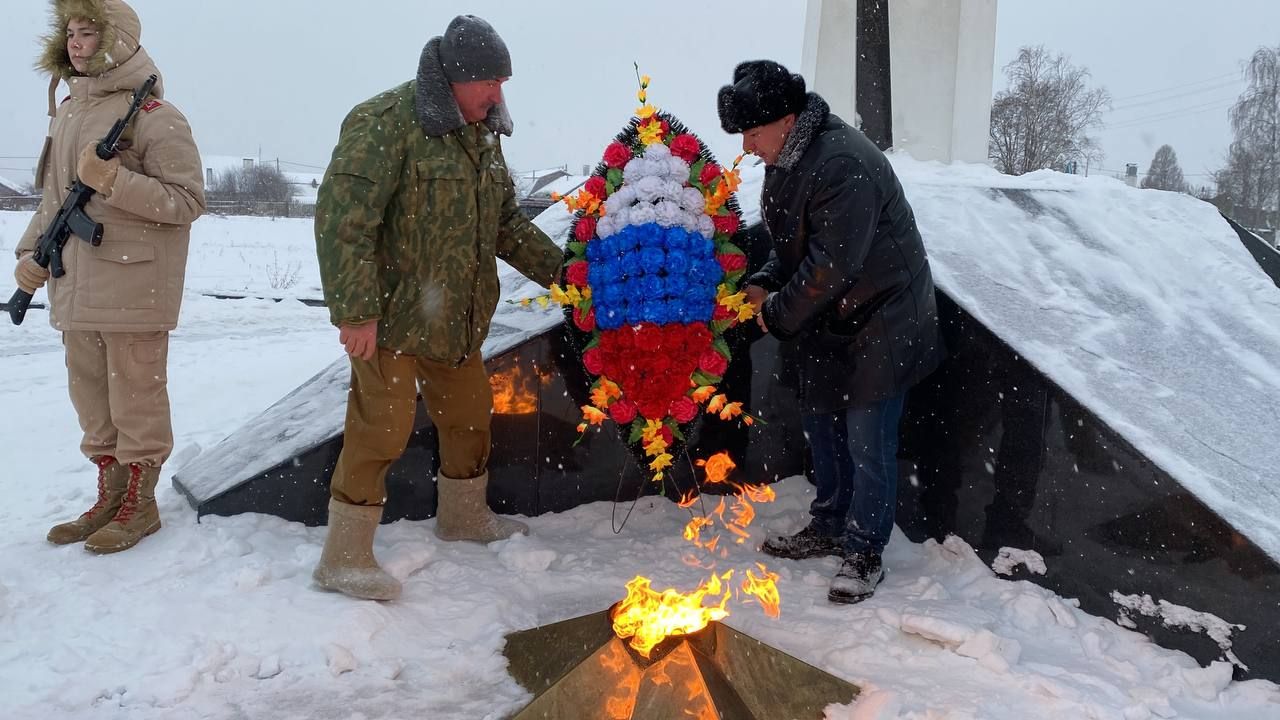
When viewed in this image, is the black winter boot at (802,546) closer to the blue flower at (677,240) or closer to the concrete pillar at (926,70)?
the blue flower at (677,240)

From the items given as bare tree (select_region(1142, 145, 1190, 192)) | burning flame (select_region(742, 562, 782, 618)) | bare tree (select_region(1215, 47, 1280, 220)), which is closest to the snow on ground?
burning flame (select_region(742, 562, 782, 618))

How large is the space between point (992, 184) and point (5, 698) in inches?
198

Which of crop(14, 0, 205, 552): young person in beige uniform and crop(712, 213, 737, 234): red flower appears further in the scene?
crop(712, 213, 737, 234): red flower

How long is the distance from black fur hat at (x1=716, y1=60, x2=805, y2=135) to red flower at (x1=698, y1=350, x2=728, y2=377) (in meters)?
0.90

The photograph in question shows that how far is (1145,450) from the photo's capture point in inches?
126

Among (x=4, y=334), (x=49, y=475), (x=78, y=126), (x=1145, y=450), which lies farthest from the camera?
(x=4, y=334)

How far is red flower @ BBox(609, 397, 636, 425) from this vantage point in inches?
154

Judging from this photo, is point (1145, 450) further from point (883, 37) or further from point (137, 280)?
point (883, 37)

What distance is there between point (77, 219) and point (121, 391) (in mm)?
658

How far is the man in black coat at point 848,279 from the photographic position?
3.44 metres

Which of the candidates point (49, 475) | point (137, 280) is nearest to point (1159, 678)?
point (137, 280)

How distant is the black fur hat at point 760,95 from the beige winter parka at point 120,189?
2.05 meters

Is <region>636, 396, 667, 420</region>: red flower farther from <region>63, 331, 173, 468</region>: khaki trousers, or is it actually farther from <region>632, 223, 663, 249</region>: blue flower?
<region>63, 331, 173, 468</region>: khaki trousers

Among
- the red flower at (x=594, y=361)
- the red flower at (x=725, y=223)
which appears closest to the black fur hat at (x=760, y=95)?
the red flower at (x=725, y=223)
